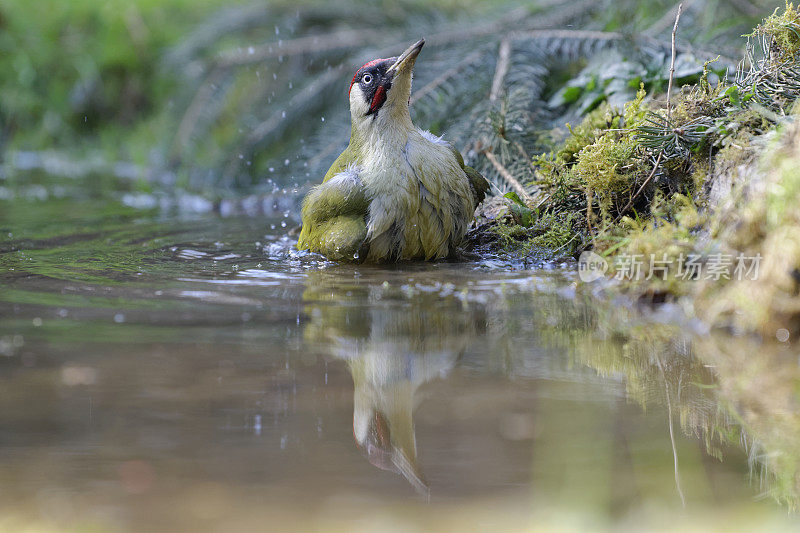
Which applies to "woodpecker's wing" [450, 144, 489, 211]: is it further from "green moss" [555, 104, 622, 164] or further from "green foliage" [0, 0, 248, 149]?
"green foliage" [0, 0, 248, 149]

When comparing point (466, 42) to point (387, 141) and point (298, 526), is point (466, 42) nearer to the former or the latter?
point (387, 141)

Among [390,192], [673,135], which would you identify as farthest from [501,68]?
[673,135]

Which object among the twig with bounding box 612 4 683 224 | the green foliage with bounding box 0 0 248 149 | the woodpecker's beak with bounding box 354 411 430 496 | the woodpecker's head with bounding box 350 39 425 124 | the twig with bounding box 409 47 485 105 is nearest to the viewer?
the woodpecker's beak with bounding box 354 411 430 496

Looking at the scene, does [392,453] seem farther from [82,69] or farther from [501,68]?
[82,69]

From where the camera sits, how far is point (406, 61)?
420 cm

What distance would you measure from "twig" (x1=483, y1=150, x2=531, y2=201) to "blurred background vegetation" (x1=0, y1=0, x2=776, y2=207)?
0.04 meters

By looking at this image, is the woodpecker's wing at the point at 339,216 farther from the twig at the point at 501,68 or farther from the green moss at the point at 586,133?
the twig at the point at 501,68

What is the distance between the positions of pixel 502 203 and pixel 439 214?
2.27ft

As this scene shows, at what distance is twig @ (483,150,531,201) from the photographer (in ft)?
15.4

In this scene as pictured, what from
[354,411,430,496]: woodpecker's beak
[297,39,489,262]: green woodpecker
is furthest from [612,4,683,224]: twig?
[354,411,430,496]: woodpecker's beak

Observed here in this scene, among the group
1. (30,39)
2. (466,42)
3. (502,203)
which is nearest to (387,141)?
(502,203)

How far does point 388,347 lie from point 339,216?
1679mm

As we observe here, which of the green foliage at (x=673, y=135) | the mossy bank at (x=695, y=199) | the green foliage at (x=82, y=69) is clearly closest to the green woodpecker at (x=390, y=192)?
the mossy bank at (x=695, y=199)

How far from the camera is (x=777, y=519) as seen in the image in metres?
1.56
